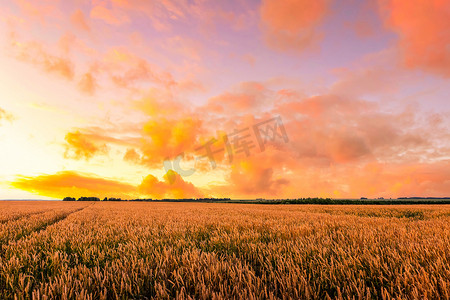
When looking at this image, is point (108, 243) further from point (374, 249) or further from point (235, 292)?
point (374, 249)

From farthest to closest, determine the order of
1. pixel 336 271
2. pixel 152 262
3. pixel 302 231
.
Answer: pixel 302 231, pixel 152 262, pixel 336 271

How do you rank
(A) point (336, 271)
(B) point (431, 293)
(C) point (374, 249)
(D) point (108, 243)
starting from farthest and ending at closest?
(D) point (108, 243)
(C) point (374, 249)
(A) point (336, 271)
(B) point (431, 293)

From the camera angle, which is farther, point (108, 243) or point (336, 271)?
Result: point (108, 243)

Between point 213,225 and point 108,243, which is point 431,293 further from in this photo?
point 213,225

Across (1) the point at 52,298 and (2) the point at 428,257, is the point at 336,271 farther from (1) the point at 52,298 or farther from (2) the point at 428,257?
(1) the point at 52,298

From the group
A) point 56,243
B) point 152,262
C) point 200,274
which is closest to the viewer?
point 200,274

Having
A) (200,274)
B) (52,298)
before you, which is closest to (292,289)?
(200,274)

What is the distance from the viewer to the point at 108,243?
5.46m

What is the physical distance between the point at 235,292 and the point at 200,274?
0.51m

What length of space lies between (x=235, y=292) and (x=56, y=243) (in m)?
4.92

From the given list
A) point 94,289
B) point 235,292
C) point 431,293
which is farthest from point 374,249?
point 94,289

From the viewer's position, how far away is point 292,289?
7.79 feet

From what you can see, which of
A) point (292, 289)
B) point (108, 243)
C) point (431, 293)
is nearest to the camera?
point (431, 293)

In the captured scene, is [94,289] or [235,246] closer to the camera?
[94,289]
